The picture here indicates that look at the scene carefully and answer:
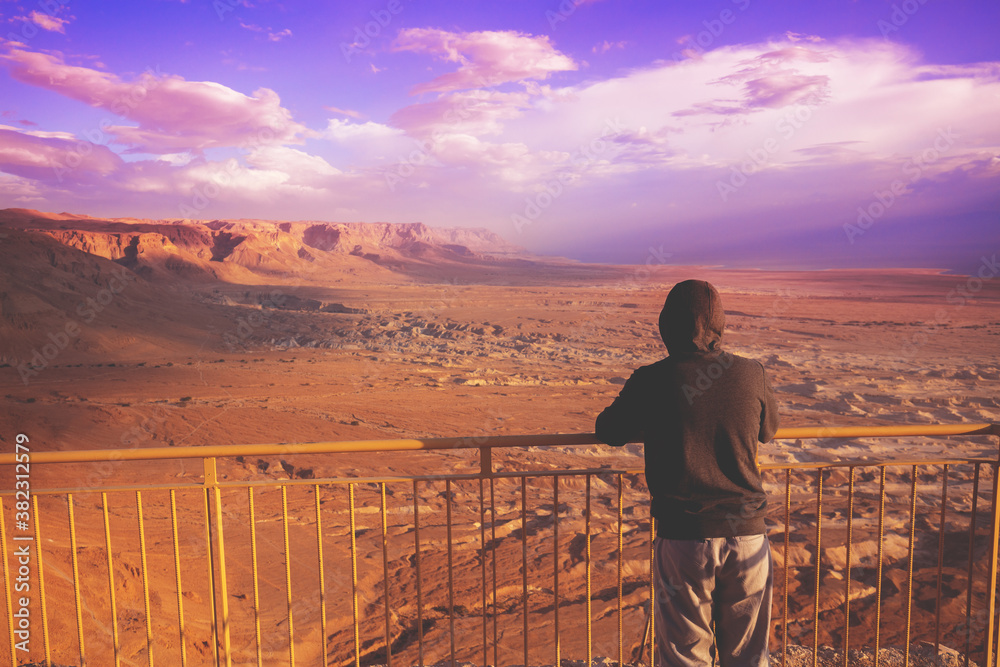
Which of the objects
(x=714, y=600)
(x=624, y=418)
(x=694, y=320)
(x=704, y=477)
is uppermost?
(x=694, y=320)

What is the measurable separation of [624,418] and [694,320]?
467 millimetres

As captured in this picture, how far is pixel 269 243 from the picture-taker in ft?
267

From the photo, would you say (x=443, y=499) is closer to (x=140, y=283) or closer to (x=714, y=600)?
(x=714, y=600)

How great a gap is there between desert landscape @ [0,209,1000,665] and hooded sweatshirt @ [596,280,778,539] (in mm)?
927

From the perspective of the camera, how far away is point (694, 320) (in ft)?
7.27

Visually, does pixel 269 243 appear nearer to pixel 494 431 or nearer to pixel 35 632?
pixel 494 431

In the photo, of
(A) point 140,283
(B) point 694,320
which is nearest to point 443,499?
(B) point 694,320

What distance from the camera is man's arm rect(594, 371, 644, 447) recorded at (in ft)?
7.50

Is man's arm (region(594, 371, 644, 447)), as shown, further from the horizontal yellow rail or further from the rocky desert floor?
the rocky desert floor

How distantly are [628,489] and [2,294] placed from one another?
23440mm

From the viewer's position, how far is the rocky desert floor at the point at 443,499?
5391 millimetres

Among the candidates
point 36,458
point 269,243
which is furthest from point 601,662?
point 269,243

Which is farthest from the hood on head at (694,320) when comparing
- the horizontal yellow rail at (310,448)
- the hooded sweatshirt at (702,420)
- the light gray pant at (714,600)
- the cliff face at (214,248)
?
the cliff face at (214,248)

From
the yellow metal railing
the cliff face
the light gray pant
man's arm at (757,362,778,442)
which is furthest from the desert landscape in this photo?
the cliff face
